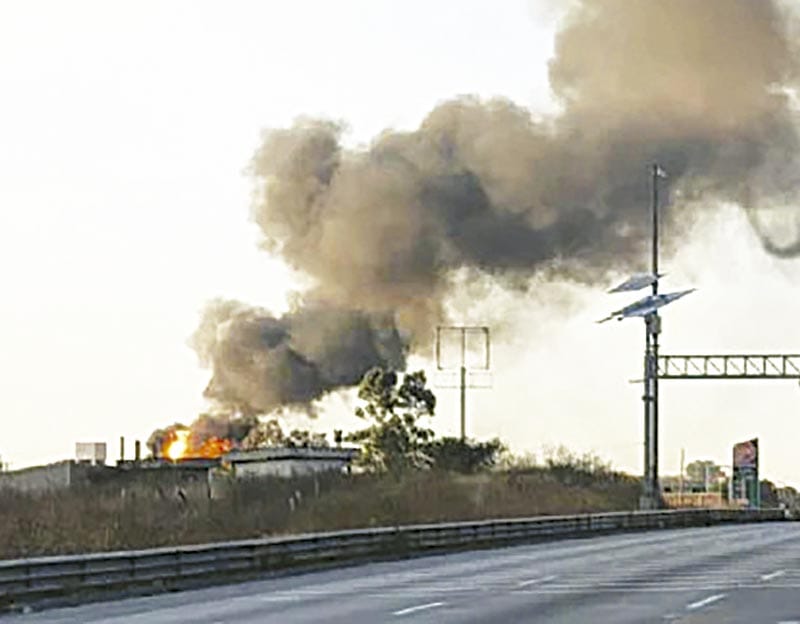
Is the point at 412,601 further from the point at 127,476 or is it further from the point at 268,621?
the point at 127,476

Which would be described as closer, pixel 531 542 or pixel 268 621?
pixel 268 621

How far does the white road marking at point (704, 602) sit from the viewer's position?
85.7 feet

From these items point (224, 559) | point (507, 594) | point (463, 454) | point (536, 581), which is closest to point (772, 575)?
point (536, 581)

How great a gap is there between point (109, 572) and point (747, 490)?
301 feet

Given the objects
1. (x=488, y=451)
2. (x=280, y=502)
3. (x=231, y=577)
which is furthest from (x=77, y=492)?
(x=231, y=577)

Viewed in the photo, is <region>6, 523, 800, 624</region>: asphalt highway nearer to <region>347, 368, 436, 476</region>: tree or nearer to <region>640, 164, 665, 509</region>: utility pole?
<region>640, 164, 665, 509</region>: utility pole

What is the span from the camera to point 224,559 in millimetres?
34656

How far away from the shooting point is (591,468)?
96812 mm

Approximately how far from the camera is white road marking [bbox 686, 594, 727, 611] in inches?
1028

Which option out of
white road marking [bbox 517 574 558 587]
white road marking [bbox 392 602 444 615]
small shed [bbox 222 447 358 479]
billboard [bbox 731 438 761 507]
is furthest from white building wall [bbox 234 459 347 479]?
white road marking [bbox 392 602 444 615]

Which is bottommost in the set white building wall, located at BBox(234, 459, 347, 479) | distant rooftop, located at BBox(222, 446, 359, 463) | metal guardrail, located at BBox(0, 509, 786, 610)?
metal guardrail, located at BBox(0, 509, 786, 610)

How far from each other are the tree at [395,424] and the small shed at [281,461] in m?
3.57

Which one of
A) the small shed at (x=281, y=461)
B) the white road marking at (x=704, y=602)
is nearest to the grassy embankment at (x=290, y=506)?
the small shed at (x=281, y=461)

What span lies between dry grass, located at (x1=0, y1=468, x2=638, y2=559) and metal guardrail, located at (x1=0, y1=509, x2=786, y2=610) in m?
3.74
